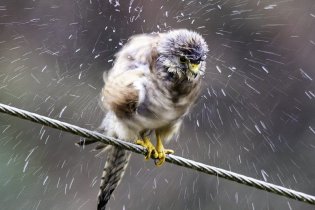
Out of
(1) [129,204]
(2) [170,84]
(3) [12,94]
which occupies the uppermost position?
(2) [170,84]

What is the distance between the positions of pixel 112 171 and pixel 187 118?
3.34 meters

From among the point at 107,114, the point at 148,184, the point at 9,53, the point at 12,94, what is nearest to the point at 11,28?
the point at 9,53

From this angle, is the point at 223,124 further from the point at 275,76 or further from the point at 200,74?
the point at 200,74

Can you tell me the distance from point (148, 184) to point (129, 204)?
0.26 m

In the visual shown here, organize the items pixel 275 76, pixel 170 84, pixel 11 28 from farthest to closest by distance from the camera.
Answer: pixel 275 76, pixel 11 28, pixel 170 84

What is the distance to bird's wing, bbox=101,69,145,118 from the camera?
106 inches

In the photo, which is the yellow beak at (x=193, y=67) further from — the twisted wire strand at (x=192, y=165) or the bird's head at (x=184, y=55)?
the twisted wire strand at (x=192, y=165)

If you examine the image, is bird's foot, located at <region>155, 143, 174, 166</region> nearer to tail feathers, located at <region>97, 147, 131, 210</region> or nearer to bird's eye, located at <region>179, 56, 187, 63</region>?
tail feathers, located at <region>97, 147, 131, 210</region>

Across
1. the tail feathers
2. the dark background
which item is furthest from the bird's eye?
the dark background

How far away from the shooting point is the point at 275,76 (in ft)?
22.2

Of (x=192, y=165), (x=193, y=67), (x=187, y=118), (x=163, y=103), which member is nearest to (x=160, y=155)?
(x=163, y=103)

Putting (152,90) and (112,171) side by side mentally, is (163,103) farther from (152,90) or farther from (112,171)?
(112,171)

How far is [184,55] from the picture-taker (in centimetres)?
270

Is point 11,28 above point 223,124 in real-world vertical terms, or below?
above
